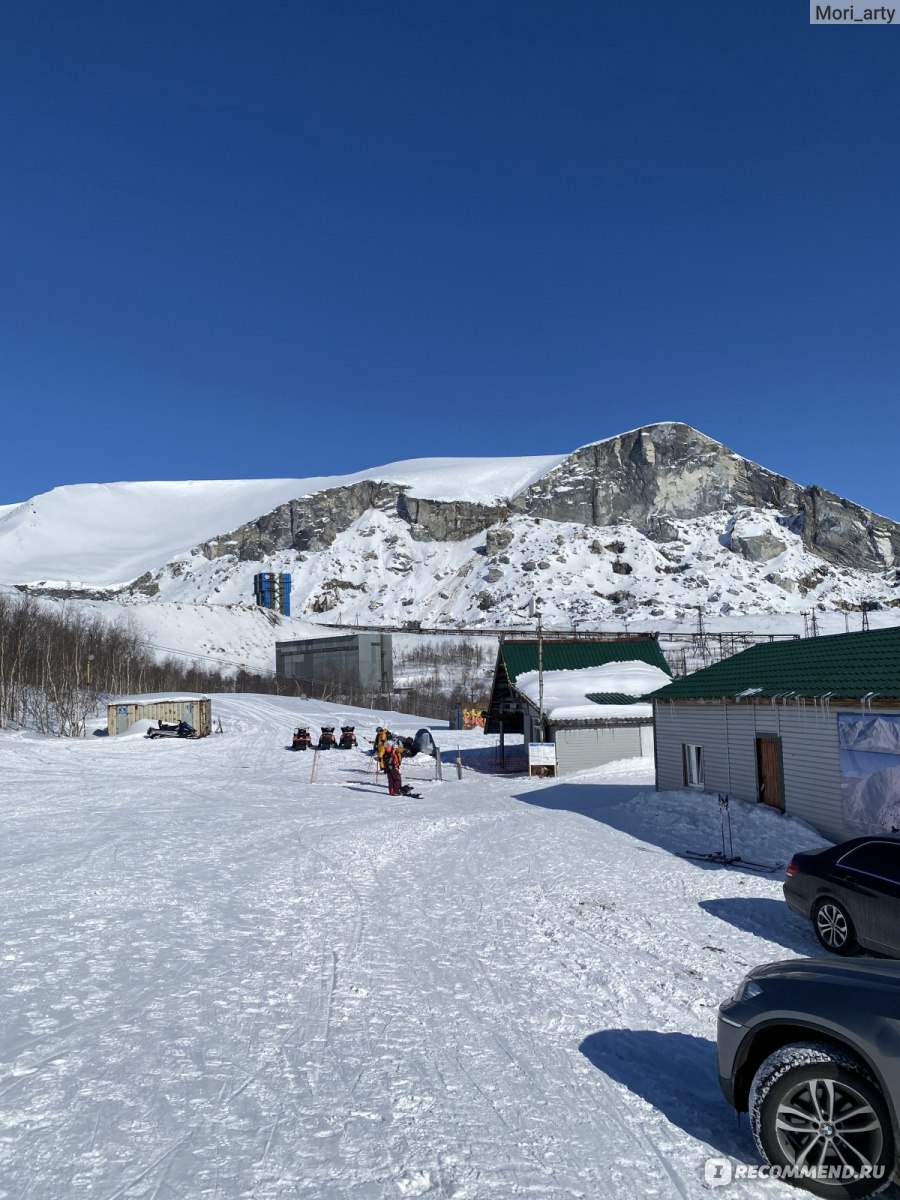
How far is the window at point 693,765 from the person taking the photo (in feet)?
67.3

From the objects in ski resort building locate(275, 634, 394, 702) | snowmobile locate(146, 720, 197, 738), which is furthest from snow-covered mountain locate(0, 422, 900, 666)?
snowmobile locate(146, 720, 197, 738)

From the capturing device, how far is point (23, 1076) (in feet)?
17.8

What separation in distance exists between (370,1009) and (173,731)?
125ft

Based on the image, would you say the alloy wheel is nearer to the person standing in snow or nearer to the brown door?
the brown door

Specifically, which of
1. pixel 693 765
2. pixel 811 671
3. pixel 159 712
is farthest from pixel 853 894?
pixel 159 712

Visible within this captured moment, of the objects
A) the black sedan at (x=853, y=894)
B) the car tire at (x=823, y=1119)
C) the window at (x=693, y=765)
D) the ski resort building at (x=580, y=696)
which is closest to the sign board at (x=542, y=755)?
the ski resort building at (x=580, y=696)

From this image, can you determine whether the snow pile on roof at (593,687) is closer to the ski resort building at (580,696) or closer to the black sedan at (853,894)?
the ski resort building at (580,696)

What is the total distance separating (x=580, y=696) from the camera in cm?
3366

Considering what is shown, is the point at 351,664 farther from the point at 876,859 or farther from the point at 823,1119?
the point at 823,1119

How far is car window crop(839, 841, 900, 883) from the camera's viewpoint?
868cm

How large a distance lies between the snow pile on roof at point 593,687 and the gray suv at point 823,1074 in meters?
26.5

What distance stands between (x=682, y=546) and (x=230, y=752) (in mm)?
159246

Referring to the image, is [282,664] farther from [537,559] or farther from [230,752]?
[537,559]

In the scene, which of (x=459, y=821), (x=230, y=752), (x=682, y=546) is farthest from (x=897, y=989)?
(x=682, y=546)
